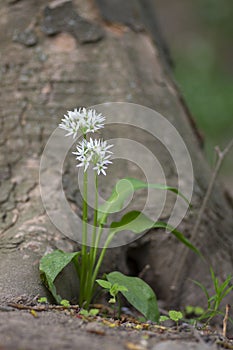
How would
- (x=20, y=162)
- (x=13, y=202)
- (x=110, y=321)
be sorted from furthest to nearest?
1. (x=20, y=162)
2. (x=13, y=202)
3. (x=110, y=321)

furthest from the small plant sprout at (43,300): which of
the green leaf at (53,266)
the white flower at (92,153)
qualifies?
the white flower at (92,153)

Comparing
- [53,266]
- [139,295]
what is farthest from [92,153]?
[139,295]

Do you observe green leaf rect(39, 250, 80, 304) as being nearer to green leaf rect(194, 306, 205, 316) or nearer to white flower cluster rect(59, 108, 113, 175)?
white flower cluster rect(59, 108, 113, 175)

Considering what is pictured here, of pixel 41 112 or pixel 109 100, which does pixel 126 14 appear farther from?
pixel 41 112

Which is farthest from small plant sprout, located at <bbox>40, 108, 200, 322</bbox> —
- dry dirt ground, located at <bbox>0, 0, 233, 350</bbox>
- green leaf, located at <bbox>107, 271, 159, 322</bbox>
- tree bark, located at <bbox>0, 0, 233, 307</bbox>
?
tree bark, located at <bbox>0, 0, 233, 307</bbox>

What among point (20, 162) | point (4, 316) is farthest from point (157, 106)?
point (4, 316)

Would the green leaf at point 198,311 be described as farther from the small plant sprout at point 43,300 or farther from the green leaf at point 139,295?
the small plant sprout at point 43,300
